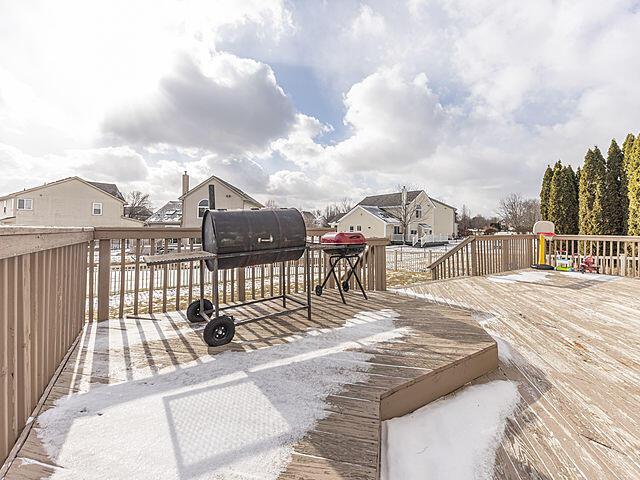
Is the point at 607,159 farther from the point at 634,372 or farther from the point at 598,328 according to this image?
the point at 634,372

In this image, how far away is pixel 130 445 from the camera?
1258 millimetres

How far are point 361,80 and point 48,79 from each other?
7380 mm

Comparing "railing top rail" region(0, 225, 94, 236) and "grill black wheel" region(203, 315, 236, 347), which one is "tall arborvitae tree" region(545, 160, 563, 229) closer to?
"grill black wheel" region(203, 315, 236, 347)

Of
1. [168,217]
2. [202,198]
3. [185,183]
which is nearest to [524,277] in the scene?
[202,198]

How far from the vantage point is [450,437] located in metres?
1.63

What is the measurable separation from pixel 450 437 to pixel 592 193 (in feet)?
45.9

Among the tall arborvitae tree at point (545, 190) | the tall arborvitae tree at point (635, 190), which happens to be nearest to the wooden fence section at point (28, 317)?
the tall arborvitae tree at point (635, 190)

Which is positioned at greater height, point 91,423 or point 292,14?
point 292,14

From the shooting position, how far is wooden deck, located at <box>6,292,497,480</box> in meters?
1.19

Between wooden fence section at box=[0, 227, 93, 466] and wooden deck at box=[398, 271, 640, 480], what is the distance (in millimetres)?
2110

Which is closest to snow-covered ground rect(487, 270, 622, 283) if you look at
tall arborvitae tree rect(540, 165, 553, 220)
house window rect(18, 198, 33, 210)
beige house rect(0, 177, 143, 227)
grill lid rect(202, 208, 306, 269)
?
grill lid rect(202, 208, 306, 269)

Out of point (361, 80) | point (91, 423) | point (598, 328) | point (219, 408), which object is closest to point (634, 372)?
point (598, 328)

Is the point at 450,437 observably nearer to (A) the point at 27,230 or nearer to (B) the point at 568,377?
(B) the point at 568,377

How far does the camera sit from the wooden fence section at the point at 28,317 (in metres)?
1.19
